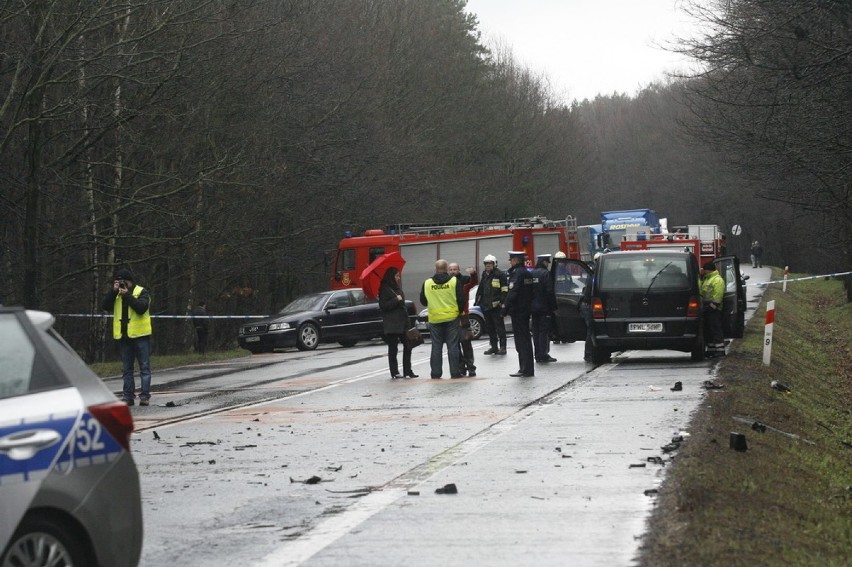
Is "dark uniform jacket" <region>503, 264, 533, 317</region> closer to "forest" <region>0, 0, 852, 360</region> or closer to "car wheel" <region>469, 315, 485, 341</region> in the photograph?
"forest" <region>0, 0, 852, 360</region>

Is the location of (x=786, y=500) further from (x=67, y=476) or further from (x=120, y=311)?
(x=120, y=311)

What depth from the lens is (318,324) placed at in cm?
3431

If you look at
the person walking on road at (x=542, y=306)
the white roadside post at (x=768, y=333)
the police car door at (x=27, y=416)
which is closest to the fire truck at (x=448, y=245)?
the person walking on road at (x=542, y=306)

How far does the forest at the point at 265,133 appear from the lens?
24859mm

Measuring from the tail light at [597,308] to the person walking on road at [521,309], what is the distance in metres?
1.22

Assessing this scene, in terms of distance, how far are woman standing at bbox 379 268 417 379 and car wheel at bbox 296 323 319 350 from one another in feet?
42.9

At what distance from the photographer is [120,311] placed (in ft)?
59.0

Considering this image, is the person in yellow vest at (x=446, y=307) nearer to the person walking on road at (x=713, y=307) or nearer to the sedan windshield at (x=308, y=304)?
the person walking on road at (x=713, y=307)

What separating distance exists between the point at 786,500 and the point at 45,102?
2390 centimetres

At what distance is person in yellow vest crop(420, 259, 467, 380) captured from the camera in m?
20.4

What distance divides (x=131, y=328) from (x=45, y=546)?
41.6ft

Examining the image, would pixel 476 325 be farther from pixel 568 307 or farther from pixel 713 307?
pixel 713 307

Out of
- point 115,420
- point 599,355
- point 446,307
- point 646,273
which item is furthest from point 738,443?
point 599,355

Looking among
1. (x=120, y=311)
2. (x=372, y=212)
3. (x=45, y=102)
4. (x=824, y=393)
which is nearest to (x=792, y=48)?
(x=824, y=393)
